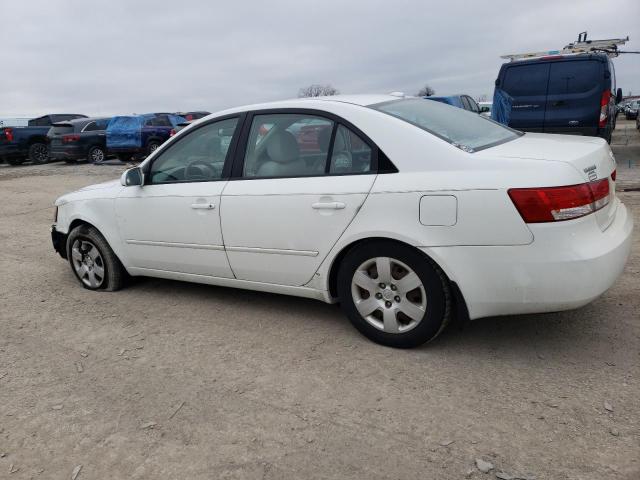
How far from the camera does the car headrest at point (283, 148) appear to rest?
3.71m

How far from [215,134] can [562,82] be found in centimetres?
743

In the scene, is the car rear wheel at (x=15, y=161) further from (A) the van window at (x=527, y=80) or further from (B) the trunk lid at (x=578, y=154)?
(B) the trunk lid at (x=578, y=154)

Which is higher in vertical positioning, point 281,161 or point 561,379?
point 281,161

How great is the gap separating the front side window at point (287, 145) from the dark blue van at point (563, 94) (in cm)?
702

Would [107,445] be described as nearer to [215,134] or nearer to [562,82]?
[215,134]

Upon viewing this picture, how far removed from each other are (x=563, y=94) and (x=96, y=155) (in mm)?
14557

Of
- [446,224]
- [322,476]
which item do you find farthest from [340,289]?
[322,476]

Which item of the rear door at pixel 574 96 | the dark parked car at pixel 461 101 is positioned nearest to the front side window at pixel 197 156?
the rear door at pixel 574 96

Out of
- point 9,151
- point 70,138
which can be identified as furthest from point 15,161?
point 70,138

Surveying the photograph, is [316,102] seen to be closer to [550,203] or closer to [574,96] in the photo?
[550,203]

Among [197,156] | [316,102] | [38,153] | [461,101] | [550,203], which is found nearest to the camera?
[550,203]

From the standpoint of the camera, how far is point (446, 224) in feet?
9.91

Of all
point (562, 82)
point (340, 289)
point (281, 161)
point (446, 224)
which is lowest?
point (340, 289)

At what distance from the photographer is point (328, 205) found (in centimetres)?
339
